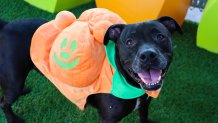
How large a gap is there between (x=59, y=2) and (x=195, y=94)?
6.88 feet

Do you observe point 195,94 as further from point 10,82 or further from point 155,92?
point 10,82

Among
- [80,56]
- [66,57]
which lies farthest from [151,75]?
[66,57]

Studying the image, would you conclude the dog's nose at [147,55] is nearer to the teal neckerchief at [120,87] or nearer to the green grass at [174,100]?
the teal neckerchief at [120,87]

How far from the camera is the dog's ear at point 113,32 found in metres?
2.44

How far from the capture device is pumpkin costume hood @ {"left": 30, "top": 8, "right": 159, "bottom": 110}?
2498mm

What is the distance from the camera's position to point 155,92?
2471mm

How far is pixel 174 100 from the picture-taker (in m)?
3.37

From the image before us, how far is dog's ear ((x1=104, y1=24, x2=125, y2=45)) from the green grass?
974 millimetres

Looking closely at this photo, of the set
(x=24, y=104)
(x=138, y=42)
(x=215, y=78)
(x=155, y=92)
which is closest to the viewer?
(x=138, y=42)

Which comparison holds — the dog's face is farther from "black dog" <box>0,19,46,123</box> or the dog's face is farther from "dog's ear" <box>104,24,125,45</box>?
"black dog" <box>0,19,46,123</box>

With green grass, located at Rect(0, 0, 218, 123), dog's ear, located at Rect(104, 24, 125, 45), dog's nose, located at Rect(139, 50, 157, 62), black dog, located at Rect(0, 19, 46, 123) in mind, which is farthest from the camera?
green grass, located at Rect(0, 0, 218, 123)

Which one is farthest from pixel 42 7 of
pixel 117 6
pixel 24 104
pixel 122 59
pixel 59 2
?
pixel 122 59

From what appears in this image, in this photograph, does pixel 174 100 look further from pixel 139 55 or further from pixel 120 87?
pixel 139 55

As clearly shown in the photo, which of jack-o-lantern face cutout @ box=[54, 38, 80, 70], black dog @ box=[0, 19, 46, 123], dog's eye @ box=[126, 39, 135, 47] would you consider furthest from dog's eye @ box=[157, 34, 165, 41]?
black dog @ box=[0, 19, 46, 123]
